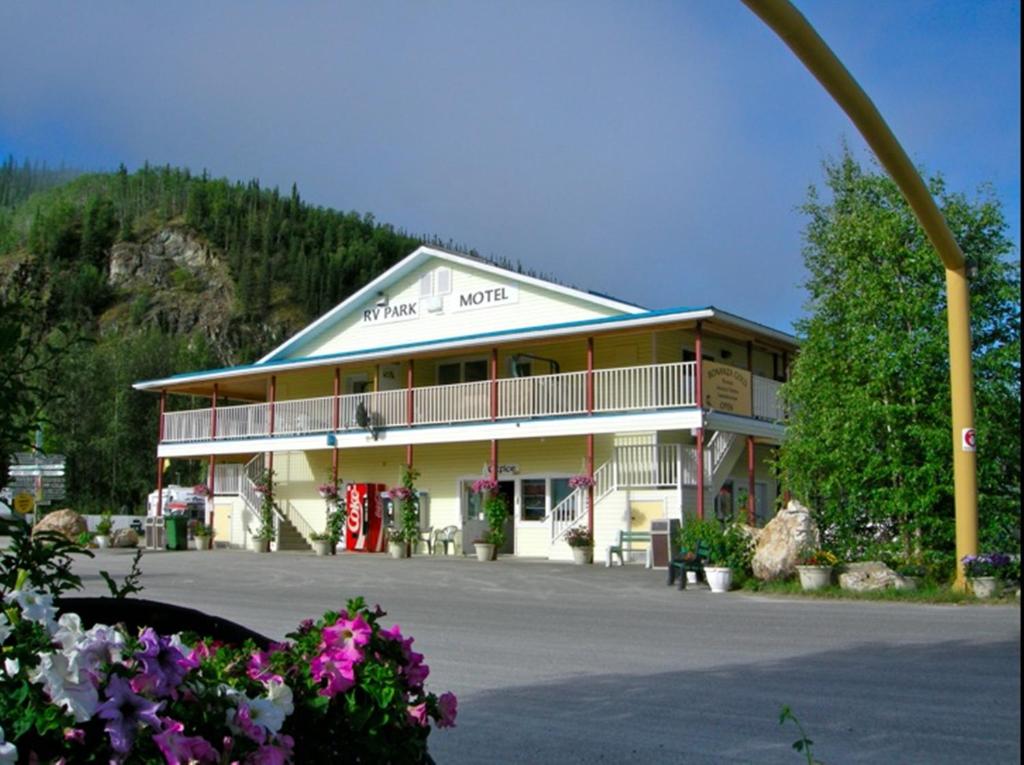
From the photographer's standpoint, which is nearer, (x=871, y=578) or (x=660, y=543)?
(x=871, y=578)

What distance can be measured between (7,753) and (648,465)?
→ 23.8 m

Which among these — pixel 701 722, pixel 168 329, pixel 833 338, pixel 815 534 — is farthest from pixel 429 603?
pixel 168 329

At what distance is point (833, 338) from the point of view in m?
18.3

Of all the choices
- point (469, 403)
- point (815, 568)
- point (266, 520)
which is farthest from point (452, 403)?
point (815, 568)

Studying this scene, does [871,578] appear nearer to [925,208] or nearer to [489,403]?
[925,208]

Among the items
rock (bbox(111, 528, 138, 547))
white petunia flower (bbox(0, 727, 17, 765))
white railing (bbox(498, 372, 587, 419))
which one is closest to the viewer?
white petunia flower (bbox(0, 727, 17, 765))

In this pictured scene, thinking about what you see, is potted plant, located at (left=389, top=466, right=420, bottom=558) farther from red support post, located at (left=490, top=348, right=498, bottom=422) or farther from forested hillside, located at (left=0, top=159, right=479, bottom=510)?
forested hillside, located at (left=0, top=159, right=479, bottom=510)

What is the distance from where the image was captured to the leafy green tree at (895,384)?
54.3 ft

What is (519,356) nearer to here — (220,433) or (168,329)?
(220,433)

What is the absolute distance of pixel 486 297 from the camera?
3088 centimetres

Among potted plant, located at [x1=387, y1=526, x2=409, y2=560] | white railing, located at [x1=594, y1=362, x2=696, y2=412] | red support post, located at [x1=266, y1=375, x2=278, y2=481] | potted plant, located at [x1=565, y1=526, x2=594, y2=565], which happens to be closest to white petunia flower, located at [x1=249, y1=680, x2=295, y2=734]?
white railing, located at [x1=594, y1=362, x2=696, y2=412]

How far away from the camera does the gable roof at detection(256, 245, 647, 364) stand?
2805 centimetres

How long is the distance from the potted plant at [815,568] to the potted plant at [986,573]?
7.77 feet

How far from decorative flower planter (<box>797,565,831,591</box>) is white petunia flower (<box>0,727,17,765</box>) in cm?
1516
